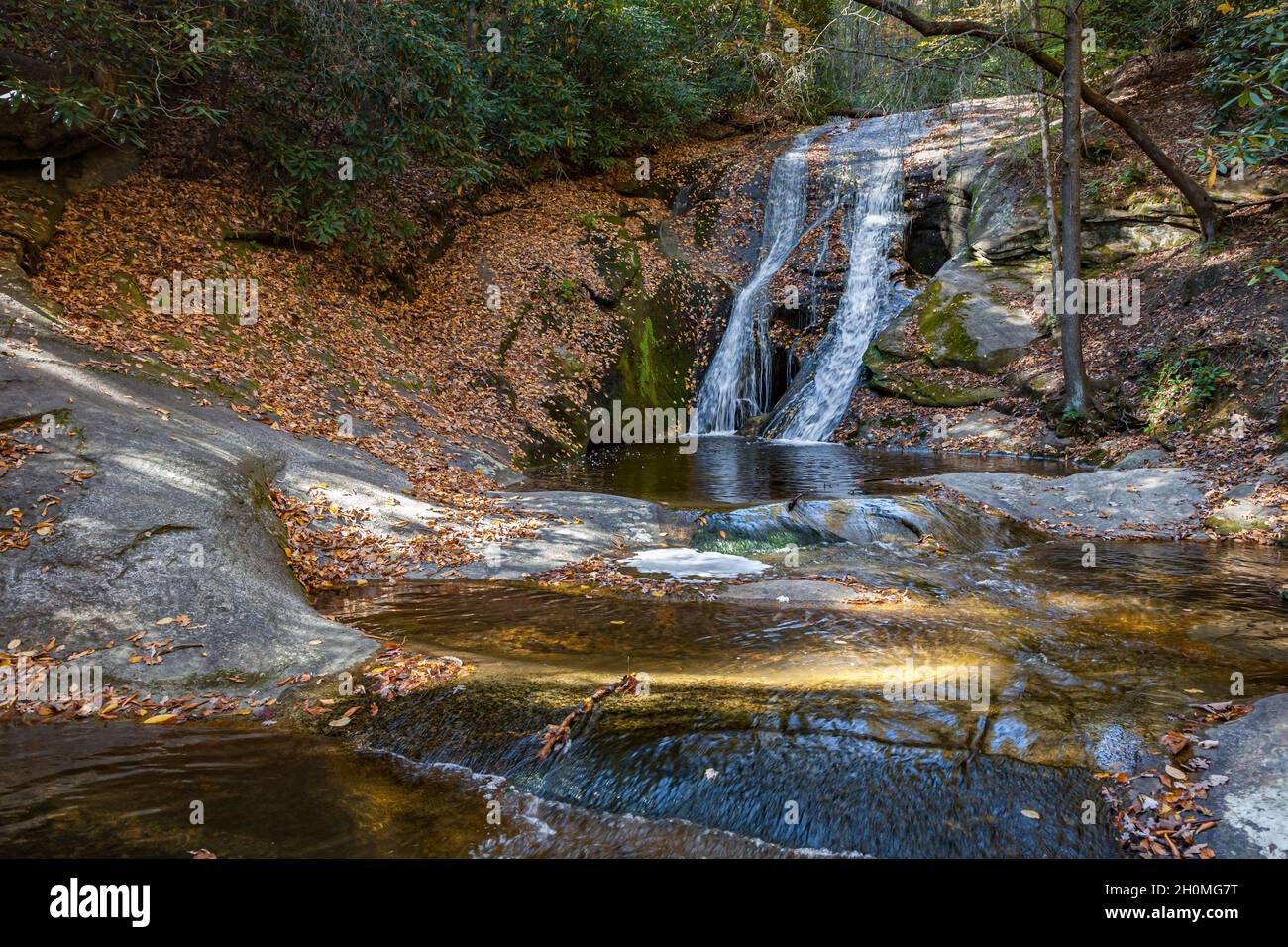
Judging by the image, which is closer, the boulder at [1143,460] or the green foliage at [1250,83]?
the green foliage at [1250,83]

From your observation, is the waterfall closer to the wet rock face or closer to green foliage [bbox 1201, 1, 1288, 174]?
green foliage [bbox 1201, 1, 1288, 174]

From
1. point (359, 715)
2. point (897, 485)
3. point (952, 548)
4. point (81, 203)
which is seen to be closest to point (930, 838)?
point (359, 715)

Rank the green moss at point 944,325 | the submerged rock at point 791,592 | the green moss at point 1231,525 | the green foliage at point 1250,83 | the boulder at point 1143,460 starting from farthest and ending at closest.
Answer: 1. the green moss at point 944,325
2. the boulder at point 1143,460
3. the green moss at point 1231,525
4. the green foliage at point 1250,83
5. the submerged rock at point 791,592

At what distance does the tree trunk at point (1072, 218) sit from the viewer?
11.5 metres

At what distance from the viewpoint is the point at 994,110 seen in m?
20.4

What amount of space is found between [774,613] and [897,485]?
522 cm

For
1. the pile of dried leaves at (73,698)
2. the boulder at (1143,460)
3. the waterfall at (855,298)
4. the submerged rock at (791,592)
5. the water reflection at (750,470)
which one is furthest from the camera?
the waterfall at (855,298)

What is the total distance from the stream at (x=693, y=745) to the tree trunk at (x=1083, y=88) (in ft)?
27.2

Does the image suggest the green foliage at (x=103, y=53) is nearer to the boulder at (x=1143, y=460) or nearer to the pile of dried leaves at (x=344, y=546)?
the pile of dried leaves at (x=344, y=546)

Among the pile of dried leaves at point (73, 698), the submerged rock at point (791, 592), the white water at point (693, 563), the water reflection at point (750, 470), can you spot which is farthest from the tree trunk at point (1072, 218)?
the pile of dried leaves at point (73, 698)

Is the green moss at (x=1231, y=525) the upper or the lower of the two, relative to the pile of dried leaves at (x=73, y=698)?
upper

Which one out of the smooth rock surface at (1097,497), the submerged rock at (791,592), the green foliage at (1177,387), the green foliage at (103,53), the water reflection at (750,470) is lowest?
the submerged rock at (791,592)

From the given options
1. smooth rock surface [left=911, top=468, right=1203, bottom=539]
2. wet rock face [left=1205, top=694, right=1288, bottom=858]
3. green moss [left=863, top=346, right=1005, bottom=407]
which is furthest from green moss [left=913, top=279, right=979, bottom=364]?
wet rock face [left=1205, top=694, right=1288, bottom=858]

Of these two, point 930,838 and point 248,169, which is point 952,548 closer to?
point 930,838
